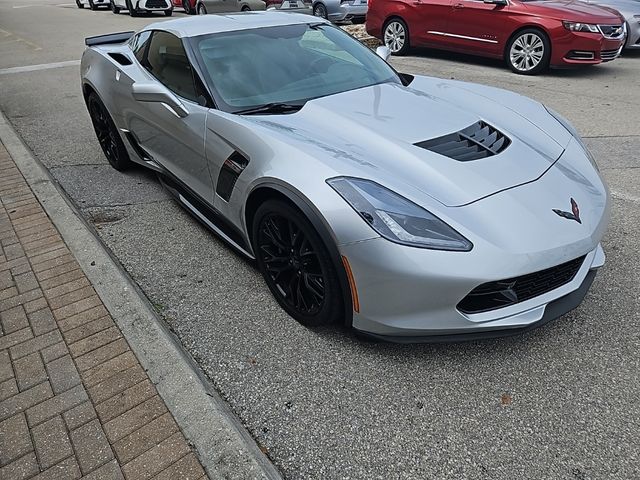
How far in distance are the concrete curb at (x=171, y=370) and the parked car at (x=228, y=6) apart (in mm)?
13091

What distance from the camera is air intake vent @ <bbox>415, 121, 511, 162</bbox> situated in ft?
8.29

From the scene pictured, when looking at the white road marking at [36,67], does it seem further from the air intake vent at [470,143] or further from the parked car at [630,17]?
the parked car at [630,17]

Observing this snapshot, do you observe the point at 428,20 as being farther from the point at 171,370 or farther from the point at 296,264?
the point at 171,370

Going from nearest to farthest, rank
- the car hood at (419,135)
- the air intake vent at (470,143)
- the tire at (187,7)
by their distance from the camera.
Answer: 1. the car hood at (419,135)
2. the air intake vent at (470,143)
3. the tire at (187,7)

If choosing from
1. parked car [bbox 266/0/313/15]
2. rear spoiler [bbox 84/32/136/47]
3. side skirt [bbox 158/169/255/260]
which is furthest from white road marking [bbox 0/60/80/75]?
side skirt [bbox 158/169/255/260]

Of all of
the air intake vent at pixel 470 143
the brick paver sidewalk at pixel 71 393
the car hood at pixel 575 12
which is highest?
the car hood at pixel 575 12

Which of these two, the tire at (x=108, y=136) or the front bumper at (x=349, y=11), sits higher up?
the front bumper at (x=349, y=11)

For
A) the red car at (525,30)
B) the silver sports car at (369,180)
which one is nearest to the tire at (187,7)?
the red car at (525,30)

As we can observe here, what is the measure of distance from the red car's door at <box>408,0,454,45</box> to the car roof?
5.91 metres

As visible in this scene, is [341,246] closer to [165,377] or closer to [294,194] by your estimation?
[294,194]

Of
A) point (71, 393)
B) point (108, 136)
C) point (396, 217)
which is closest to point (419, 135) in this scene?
point (396, 217)

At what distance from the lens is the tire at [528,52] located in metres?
8.03

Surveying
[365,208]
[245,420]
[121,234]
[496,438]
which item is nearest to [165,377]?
[245,420]

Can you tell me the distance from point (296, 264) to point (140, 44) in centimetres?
276
